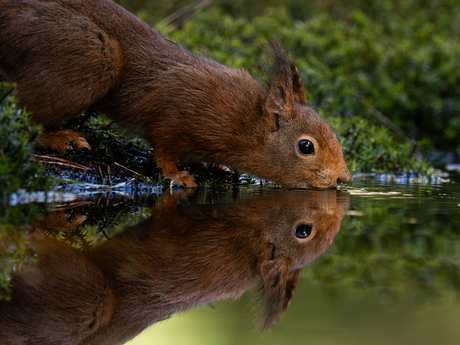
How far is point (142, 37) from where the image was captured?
484 cm

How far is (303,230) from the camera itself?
3.07 metres

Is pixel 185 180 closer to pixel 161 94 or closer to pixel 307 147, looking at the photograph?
pixel 161 94

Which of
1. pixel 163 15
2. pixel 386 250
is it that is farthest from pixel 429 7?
pixel 386 250

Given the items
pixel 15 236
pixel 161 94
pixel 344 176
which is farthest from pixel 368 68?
pixel 15 236

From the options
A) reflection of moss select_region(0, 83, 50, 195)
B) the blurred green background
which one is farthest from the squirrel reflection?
the blurred green background

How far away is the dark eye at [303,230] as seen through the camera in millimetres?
2957

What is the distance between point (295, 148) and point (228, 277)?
110 inches

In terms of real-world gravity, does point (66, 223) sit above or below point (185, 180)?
below

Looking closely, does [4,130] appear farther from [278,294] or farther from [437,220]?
[437,220]

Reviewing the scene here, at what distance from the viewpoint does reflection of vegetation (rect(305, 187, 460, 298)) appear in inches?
82.3

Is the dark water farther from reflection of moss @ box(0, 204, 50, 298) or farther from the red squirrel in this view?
the red squirrel

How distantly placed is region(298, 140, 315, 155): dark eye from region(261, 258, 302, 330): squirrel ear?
2591 millimetres

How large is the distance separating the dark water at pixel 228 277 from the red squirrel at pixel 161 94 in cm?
125

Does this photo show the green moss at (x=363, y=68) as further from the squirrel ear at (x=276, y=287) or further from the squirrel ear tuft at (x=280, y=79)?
the squirrel ear at (x=276, y=287)
